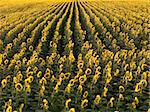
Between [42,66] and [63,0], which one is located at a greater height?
[42,66]

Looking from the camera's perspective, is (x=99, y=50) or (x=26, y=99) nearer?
(x=26, y=99)

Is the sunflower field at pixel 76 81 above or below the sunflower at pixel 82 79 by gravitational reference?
below

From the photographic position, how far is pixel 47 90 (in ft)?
32.2

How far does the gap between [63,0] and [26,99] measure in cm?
3753

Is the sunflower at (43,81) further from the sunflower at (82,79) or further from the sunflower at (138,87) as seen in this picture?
the sunflower at (138,87)

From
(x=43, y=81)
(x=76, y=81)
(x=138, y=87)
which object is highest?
(x=43, y=81)

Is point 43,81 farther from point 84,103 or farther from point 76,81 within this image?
point 84,103

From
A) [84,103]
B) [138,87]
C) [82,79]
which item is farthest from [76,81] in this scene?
[138,87]

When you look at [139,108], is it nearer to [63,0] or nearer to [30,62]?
[30,62]

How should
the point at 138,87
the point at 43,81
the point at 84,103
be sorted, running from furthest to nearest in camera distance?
the point at 138,87 → the point at 43,81 → the point at 84,103

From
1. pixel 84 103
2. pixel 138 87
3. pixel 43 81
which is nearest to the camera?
pixel 84 103

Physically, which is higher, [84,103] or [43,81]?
[43,81]

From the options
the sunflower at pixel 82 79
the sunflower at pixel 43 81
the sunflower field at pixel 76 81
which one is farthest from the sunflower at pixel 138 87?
the sunflower at pixel 43 81

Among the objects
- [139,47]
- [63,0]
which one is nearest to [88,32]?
[139,47]
